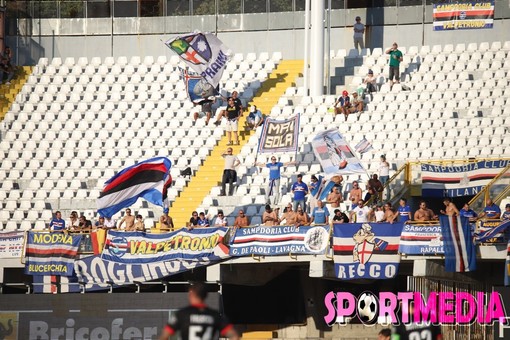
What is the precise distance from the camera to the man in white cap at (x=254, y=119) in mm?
32500

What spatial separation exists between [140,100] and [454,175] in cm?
1048

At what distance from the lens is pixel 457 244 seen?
24.4 meters

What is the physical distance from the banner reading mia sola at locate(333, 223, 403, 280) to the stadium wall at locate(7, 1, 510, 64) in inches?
504

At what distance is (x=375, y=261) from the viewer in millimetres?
24875

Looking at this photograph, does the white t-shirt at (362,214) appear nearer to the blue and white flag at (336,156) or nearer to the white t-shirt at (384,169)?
the blue and white flag at (336,156)

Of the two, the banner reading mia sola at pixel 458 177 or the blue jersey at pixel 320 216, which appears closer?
the blue jersey at pixel 320 216

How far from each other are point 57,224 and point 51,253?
1.11 m

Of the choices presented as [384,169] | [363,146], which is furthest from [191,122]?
[384,169]

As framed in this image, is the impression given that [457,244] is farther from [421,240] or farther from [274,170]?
[274,170]

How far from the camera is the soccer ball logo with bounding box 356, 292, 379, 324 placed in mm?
27031

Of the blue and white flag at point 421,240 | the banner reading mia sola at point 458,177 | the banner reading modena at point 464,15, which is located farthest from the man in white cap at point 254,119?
the blue and white flag at point 421,240

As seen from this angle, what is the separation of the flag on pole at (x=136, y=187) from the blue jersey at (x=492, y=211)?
7157 mm

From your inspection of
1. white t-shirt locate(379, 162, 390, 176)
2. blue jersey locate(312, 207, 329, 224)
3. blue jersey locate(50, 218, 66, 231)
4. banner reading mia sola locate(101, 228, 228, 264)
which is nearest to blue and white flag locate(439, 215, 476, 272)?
blue jersey locate(312, 207, 329, 224)

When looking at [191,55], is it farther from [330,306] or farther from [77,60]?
[330,306]
